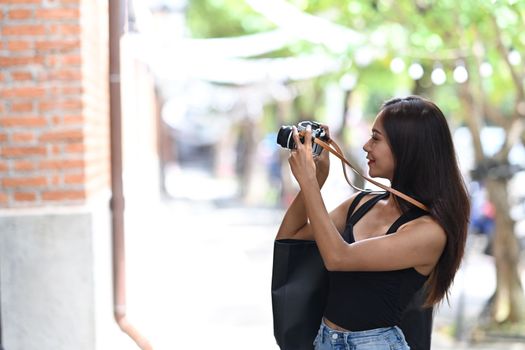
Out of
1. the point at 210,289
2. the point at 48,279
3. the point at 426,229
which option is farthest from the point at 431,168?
the point at 210,289

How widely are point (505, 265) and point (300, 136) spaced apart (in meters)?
7.30

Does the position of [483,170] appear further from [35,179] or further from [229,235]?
[229,235]

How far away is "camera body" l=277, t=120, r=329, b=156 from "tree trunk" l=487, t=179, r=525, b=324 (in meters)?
6.91

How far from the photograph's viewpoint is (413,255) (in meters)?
2.75

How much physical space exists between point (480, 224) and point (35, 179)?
37.8ft

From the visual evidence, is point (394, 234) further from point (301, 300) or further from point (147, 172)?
point (147, 172)

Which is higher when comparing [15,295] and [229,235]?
[15,295]

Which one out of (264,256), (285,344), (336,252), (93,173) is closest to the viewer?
(336,252)

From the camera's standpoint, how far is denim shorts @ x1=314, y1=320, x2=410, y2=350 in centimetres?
280

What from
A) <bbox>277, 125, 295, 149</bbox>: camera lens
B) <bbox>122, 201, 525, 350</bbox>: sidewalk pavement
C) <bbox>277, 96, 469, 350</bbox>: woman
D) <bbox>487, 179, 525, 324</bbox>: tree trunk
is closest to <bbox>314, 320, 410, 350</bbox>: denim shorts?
<bbox>277, 96, 469, 350</bbox>: woman

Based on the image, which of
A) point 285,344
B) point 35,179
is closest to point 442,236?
point 285,344

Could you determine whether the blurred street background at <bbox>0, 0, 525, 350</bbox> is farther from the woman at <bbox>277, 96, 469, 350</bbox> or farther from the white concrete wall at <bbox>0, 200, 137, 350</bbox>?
the woman at <bbox>277, 96, 469, 350</bbox>

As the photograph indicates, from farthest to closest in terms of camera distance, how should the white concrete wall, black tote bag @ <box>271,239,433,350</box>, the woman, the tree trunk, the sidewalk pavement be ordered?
1. the tree trunk
2. the sidewalk pavement
3. the white concrete wall
4. black tote bag @ <box>271,239,433,350</box>
5. the woman

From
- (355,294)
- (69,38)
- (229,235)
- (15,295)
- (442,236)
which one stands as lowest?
(229,235)
